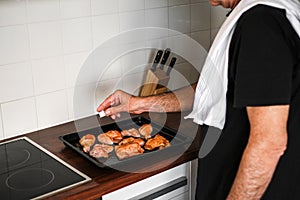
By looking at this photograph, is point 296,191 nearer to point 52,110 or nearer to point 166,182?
point 166,182

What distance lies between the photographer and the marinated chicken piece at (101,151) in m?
1.45

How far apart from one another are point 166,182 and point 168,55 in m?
0.61

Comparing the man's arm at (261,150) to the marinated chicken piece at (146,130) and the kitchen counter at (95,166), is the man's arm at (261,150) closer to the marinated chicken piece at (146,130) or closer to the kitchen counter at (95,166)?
the kitchen counter at (95,166)

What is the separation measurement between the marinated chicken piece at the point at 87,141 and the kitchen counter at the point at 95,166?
34 millimetres

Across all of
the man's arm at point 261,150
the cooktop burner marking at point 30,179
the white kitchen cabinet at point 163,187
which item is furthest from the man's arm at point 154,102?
the man's arm at point 261,150

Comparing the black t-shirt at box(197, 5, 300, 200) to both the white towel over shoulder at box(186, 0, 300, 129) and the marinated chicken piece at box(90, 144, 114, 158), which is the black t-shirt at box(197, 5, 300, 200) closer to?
the white towel over shoulder at box(186, 0, 300, 129)

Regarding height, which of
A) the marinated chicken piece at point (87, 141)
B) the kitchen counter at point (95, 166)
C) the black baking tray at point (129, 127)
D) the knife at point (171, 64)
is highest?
the knife at point (171, 64)

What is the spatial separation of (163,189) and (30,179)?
1.38 ft

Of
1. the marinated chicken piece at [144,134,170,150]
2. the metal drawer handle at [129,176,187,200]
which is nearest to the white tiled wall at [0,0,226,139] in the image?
the marinated chicken piece at [144,134,170,150]

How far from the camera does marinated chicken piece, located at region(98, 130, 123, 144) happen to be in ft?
5.15

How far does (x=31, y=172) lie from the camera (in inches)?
56.7

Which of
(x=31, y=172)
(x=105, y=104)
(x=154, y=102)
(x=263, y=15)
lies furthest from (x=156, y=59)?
(x=263, y=15)

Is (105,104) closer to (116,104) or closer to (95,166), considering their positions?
(116,104)

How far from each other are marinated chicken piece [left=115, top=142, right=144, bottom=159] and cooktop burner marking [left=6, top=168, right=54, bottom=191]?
8.6 inches
